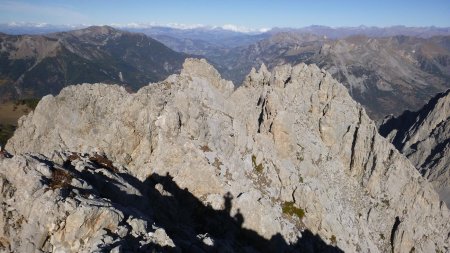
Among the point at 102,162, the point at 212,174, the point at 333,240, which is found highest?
the point at 102,162

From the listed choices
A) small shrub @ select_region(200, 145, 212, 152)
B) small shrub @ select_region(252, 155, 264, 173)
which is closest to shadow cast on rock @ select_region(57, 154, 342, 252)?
small shrub @ select_region(200, 145, 212, 152)

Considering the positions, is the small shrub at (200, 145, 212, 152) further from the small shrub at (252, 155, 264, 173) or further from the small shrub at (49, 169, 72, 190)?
the small shrub at (49, 169, 72, 190)

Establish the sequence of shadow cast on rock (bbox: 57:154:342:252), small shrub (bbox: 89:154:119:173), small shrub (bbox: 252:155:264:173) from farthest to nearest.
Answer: small shrub (bbox: 252:155:264:173) < small shrub (bbox: 89:154:119:173) < shadow cast on rock (bbox: 57:154:342:252)

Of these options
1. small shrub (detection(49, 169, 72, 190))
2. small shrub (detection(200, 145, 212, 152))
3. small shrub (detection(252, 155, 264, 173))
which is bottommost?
small shrub (detection(252, 155, 264, 173))

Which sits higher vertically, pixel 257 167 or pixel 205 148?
pixel 205 148

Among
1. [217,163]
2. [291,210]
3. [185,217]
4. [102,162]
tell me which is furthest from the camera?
[291,210]

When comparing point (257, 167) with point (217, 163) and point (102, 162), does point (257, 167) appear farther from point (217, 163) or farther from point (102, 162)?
point (102, 162)

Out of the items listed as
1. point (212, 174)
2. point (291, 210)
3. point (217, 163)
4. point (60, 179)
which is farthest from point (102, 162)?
point (291, 210)

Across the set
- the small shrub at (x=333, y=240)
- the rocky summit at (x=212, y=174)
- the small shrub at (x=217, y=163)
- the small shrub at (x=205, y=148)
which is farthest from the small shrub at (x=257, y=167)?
the small shrub at (x=333, y=240)
